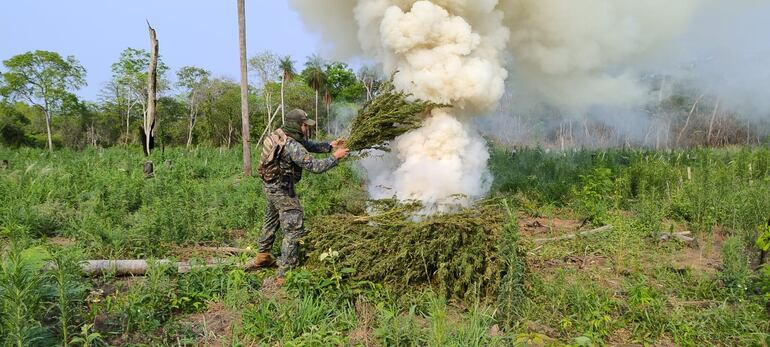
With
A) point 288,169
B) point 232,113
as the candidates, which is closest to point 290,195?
point 288,169

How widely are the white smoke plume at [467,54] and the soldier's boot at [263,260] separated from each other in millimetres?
1685

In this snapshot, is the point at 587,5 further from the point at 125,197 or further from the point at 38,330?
the point at 125,197

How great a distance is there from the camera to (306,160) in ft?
16.2

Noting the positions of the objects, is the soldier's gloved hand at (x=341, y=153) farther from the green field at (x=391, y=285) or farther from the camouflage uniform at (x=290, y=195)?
the green field at (x=391, y=285)

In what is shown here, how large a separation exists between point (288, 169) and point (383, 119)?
121 cm

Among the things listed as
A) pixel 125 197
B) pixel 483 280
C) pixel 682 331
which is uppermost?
pixel 125 197

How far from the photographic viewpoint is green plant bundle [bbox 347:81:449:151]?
5.40 m

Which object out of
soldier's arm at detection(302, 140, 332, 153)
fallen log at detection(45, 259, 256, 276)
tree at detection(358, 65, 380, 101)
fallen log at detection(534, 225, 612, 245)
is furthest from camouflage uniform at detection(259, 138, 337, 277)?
fallen log at detection(534, 225, 612, 245)

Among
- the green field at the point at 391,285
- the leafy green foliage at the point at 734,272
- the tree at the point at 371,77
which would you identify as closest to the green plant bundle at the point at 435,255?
the green field at the point at 391,285

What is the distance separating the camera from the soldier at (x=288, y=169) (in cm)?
498

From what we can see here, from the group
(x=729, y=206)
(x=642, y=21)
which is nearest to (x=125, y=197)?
(x=642, y=21)

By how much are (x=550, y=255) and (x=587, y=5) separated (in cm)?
350

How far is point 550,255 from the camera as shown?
19.6 ft

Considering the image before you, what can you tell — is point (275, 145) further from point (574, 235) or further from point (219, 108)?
point (219, 108)
